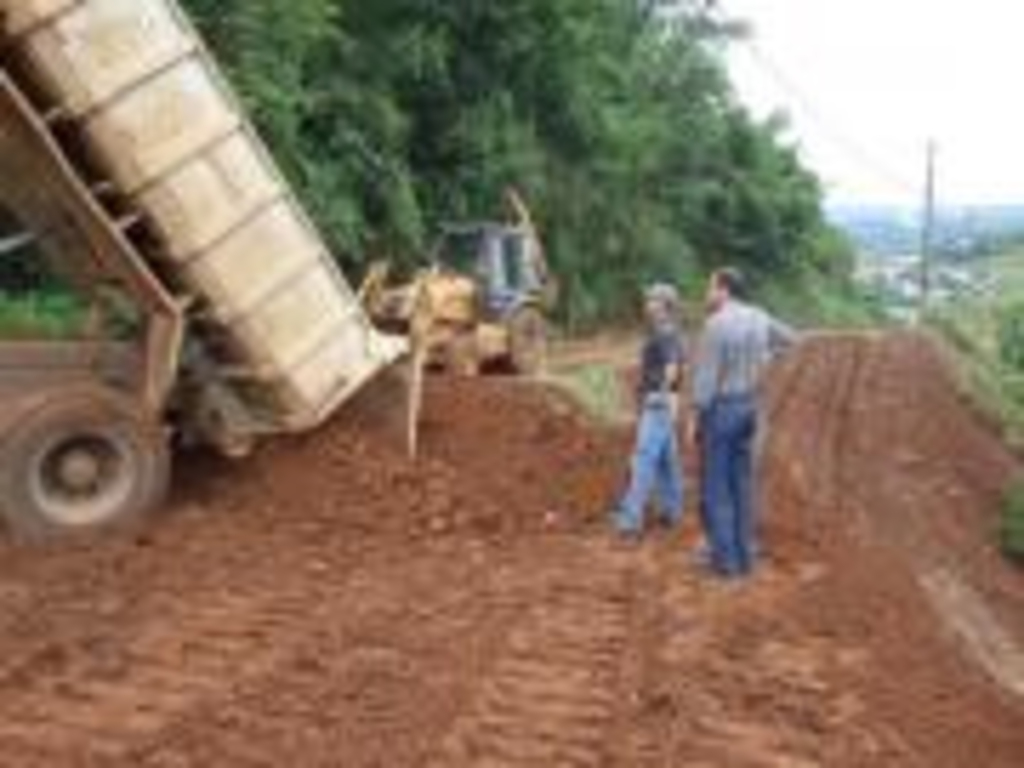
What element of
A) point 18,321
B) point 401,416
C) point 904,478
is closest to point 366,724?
point 401,416

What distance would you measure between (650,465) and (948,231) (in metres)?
118

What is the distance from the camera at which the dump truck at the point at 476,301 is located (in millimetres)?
21219

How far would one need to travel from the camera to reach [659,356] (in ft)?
46.6

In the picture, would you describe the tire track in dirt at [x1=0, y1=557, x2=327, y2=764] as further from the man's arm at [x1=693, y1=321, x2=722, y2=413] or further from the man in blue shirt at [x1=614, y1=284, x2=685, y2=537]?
the man in blue shirt at [x1=614, y1=284, x2=685, y2=537]

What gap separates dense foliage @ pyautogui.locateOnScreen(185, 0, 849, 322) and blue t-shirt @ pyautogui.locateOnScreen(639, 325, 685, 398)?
37.5ft

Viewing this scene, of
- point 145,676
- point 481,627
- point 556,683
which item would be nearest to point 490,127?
point 481,627

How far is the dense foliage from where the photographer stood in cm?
2741

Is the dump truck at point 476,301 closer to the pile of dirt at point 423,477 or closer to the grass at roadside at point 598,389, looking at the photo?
the grass at roadside at point 598,389

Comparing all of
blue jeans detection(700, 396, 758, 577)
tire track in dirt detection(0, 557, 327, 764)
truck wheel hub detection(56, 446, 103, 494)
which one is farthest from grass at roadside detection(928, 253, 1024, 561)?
tire track in dirt detection(0, 557, 327, 764)

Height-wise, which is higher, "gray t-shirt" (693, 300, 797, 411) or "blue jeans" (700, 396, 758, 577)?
"gray t-shirt" (693, 300, 797, 411)

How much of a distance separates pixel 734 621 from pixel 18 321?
391 inches

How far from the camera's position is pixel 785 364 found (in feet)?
118

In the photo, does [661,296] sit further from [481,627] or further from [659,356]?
[481,627]

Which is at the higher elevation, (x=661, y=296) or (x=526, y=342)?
(x=661, y=296)
